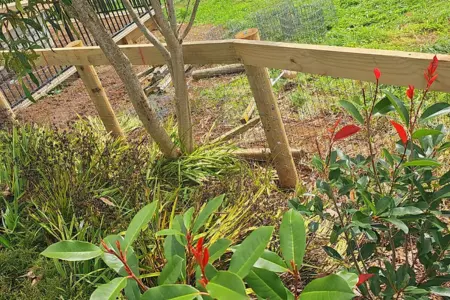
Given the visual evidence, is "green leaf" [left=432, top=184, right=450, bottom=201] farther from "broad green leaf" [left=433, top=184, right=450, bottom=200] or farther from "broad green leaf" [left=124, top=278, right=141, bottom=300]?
"broad green leaf" [left=124, top=278, right=141, bottom=300]

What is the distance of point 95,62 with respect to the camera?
3.79 m

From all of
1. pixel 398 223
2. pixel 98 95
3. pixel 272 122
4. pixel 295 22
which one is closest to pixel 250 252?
pixel 398 223

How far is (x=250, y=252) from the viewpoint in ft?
3.40

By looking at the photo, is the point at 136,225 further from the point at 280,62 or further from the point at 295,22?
the point at 295,22

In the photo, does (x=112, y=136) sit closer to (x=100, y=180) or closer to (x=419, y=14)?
(x=100, y=180)

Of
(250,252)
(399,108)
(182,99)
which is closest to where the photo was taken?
(250,252)

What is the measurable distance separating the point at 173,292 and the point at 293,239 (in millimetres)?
317

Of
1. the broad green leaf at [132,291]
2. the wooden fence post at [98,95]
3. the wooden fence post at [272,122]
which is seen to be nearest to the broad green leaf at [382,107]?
the broad green leaf at [132,291]

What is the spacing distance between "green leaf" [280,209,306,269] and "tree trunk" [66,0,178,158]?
2234 millimetres

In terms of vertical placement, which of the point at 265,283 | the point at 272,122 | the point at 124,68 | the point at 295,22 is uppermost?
the point at 124,68

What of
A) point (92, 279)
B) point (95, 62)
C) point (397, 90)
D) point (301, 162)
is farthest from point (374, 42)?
point (92, 279)

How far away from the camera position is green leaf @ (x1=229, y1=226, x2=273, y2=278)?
3.34ft

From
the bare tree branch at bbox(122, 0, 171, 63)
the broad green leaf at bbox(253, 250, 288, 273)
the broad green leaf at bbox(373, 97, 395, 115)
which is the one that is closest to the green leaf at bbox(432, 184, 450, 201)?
the broad green leaf at bbox(373, 97, 395, 115)

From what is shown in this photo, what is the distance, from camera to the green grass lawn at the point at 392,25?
6.09 m
